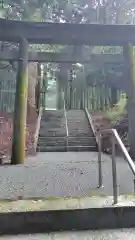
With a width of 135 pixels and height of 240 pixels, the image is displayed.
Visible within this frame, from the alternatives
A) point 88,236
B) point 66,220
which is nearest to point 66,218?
point 66,220

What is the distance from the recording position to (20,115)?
6.90 meters

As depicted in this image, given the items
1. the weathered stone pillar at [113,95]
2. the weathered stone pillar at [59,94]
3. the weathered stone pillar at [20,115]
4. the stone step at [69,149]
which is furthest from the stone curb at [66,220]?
the weathered stone pillar at [59,94]

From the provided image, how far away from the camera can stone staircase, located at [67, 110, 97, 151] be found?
1046cm

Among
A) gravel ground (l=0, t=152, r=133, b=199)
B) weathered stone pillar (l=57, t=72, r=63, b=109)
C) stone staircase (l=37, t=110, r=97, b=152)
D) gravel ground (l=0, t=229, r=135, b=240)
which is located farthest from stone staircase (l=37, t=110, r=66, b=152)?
gravel ground (l=0, t=229, r=135, b=240)

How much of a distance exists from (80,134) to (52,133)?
126 cm

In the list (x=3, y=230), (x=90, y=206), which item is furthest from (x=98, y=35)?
(x=3, y=230)

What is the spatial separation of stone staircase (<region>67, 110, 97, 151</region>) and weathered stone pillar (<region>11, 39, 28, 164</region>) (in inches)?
150

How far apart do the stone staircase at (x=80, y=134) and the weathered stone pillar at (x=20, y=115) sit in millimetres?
3813

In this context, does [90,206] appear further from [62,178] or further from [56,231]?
[62,178]

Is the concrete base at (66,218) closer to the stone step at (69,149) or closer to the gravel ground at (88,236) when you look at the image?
the gravel ground at (88,236)

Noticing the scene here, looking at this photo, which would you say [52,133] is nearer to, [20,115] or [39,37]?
[20,115]

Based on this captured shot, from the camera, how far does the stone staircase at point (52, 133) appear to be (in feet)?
34.4

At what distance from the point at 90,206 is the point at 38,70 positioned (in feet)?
48.6

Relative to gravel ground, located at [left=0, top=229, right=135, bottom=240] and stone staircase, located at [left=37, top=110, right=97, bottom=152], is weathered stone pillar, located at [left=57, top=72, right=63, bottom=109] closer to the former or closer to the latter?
stone staircase, located at [left=37, top=110, right=97, bottom=152]
